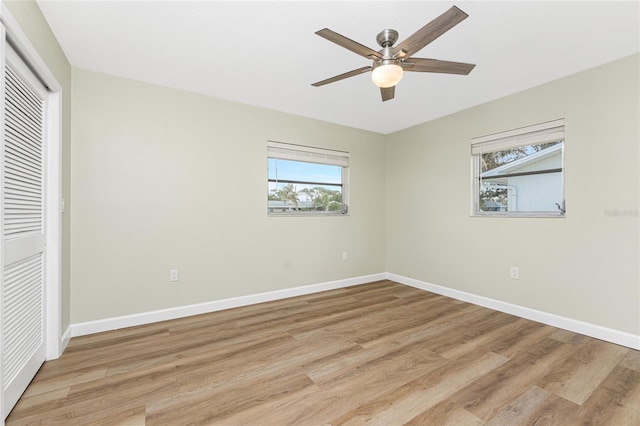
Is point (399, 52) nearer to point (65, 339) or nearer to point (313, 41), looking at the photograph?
point (313, 41)

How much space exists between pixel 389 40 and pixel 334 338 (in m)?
2.38

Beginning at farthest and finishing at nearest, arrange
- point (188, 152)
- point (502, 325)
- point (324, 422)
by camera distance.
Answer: point (188, 152) → point (502, 325) → point (324, 422)

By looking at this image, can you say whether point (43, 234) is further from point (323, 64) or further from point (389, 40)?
point (389, 40)

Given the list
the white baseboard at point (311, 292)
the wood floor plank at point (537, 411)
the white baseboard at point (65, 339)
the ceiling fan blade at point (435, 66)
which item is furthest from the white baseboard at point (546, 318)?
the white baseboard at point (65, 339)

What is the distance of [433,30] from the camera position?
5.08 feet

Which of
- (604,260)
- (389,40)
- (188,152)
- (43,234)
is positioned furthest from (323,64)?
(604,260)

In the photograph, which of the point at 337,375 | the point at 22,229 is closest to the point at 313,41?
the point at 22,229

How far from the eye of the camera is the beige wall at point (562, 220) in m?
2.44

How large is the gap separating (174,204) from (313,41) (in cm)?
211

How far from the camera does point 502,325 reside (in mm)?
2865

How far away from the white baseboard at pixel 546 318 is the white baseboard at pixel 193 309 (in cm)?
133

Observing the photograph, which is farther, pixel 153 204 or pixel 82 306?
pixel 153 204

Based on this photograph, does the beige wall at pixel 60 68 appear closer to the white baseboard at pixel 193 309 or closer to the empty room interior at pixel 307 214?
the empty room interior at pixel 307 214

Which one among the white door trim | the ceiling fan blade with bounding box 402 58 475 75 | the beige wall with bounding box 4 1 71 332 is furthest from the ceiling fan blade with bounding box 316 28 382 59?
the white door trim
